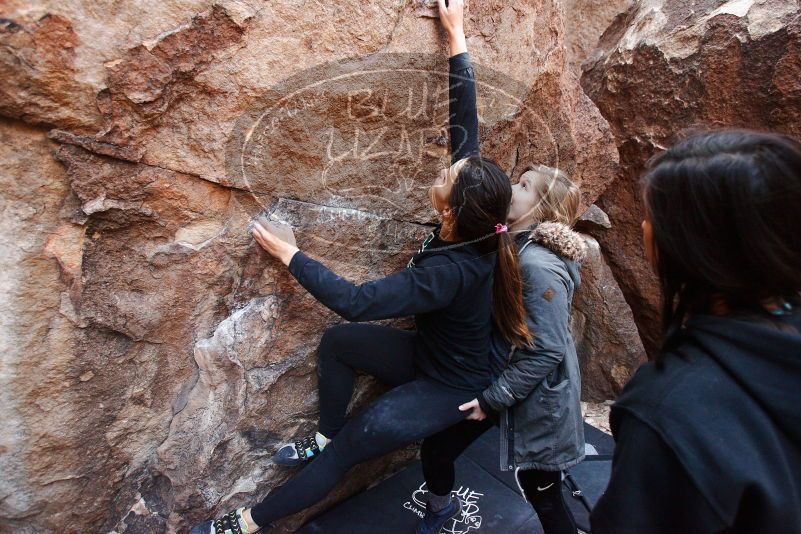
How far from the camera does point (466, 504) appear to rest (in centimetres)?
200

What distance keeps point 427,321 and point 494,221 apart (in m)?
0.38

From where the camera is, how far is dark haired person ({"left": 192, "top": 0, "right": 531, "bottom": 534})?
1.40m

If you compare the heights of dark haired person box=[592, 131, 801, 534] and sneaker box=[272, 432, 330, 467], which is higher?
dark haired person box=[592, 131, 801, 534]

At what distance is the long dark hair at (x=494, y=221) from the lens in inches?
55.2

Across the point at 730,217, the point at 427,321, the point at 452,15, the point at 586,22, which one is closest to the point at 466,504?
the point at 427,321

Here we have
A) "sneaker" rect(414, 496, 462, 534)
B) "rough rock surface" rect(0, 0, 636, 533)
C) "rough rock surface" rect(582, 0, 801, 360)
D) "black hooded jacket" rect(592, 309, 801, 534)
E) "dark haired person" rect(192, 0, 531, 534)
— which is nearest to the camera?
"black hooded jacket" rect(592, 309, 801, 534)

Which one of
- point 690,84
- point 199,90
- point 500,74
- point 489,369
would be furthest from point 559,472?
point 690,84

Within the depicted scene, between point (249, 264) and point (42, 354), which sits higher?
point (249, 264)

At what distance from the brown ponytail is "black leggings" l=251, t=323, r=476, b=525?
243mm

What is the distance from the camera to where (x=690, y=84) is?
8.64 ft

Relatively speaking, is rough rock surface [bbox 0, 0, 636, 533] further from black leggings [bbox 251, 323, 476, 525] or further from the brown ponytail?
the brown ponytail

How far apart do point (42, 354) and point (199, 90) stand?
834 mm

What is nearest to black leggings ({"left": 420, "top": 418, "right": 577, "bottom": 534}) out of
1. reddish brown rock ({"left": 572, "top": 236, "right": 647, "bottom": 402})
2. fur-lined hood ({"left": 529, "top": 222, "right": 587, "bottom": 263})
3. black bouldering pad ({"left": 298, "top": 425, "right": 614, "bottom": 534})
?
black bouldering pad ({"left": 298, "top": 425, "right": 614, "bottom": 534})

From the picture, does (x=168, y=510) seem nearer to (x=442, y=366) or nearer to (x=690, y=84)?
(x=442, y=366)
